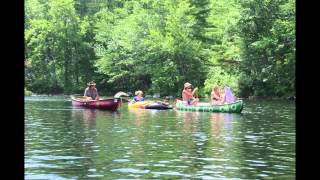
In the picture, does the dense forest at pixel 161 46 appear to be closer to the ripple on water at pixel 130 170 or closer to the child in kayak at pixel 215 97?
the child in kayak at pixel 215 97

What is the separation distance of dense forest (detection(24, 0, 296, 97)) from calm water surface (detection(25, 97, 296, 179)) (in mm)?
25339

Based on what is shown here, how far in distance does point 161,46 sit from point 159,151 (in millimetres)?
42591

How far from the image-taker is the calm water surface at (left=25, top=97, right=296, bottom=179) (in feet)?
32.3

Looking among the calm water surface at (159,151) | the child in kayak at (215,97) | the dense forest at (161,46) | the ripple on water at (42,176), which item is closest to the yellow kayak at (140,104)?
the child in kayak at (215,97)

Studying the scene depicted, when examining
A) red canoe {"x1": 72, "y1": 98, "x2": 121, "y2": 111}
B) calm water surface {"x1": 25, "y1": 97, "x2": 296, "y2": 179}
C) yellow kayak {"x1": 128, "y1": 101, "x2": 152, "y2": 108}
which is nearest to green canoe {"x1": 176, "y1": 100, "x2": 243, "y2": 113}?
yellow kayak {"x1": 128, "y1": 101, "x2": 152, "y2": 108}

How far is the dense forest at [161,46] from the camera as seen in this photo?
4525 centimetres

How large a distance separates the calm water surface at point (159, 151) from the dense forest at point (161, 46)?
83.1 feet

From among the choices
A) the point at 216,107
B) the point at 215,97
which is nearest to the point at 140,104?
the point at 215,97

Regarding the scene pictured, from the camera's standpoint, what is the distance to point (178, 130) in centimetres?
1866

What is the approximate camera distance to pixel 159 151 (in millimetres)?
12992
